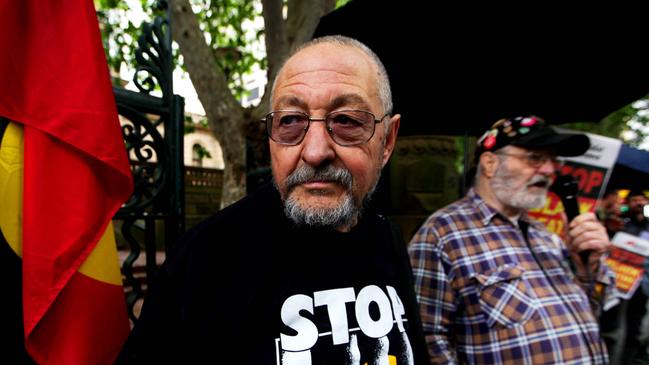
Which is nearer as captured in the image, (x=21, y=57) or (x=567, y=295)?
(x=21, y=57)

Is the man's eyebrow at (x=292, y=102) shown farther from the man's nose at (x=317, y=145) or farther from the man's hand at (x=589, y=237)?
the man's hand at (x=589, y=237)

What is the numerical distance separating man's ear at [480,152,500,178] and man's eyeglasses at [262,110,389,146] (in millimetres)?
1324

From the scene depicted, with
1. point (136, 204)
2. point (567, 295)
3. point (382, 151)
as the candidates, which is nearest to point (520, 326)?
point (567, 295)

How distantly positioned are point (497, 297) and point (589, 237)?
527 mm

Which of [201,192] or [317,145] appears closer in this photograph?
[317,145]

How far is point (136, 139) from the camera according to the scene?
5.97 feet

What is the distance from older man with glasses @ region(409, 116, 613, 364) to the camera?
1850mm

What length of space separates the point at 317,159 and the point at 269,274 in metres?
0.39

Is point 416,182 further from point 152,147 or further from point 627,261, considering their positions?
point 152,147

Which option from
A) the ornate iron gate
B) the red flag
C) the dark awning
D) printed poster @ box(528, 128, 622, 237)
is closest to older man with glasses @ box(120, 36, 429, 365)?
the red flag

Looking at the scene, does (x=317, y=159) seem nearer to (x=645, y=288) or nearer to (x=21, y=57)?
(x=21, y=57)

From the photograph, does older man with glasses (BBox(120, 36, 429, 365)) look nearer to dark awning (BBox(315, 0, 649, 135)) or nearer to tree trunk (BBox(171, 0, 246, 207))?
dark awning (BBox(315, 0, 649, 135))

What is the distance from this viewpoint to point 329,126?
4.19 feet

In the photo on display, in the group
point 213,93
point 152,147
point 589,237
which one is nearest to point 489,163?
point 589,237
